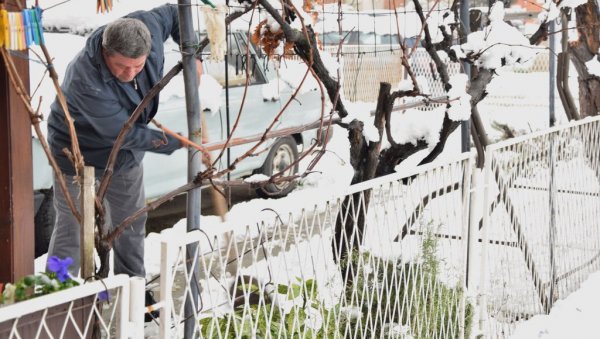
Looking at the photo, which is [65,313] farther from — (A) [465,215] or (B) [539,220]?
(B) [539,220]

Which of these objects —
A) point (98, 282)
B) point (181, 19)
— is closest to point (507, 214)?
point (181, 19)

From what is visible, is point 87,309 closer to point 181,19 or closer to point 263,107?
point 181,19

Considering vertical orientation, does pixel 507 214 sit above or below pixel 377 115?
below

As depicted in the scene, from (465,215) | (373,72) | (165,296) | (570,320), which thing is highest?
(165,296)

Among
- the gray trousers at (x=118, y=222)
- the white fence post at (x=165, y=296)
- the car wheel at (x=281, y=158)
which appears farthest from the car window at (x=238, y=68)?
the white fence post at (x=165, y=296)

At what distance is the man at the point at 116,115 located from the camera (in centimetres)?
415

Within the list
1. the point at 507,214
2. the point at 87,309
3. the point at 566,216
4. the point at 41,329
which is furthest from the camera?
the point at 566,216

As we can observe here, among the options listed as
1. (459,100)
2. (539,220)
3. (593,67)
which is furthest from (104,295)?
(593,67)

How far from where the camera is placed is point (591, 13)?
8344 millimetres

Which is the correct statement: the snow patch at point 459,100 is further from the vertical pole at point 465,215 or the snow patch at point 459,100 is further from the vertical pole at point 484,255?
the vertical pole at point 484,255

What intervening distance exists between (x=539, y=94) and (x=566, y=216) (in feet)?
46.2

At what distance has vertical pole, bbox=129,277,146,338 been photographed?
256 centimetres

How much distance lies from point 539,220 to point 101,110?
9.61ft

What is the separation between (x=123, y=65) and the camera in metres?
4.23
